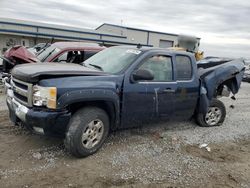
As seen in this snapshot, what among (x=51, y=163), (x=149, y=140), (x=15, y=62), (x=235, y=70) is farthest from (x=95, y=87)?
(x=15, y=62)

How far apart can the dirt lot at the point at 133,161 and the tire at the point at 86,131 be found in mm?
172

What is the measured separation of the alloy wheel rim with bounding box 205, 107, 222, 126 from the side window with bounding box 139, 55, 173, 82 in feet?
5.93

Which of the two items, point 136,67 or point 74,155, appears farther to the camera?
point 136,67

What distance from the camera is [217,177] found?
4.32 meters

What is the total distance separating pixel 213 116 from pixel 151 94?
2.47 m

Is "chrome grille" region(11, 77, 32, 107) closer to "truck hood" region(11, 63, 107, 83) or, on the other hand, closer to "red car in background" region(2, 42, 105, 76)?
"truck hood" region(11, 63, 107, 83)

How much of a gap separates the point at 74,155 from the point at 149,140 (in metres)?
1.69

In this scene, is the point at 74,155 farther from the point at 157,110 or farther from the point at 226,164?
the point at 226,164

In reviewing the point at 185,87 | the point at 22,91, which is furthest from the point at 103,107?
the point at 185,87

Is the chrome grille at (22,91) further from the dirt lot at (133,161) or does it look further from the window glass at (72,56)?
the window glass at (72,56)

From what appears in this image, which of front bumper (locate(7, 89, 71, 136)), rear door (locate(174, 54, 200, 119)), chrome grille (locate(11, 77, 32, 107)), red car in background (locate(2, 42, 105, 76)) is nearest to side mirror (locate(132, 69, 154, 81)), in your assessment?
rear door (locate(174, 54, 200, 119))

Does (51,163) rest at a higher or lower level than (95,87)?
lower

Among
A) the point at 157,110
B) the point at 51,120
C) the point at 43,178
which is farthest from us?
the point at 157,110

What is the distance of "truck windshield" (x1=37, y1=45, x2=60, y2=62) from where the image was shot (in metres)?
8.79
